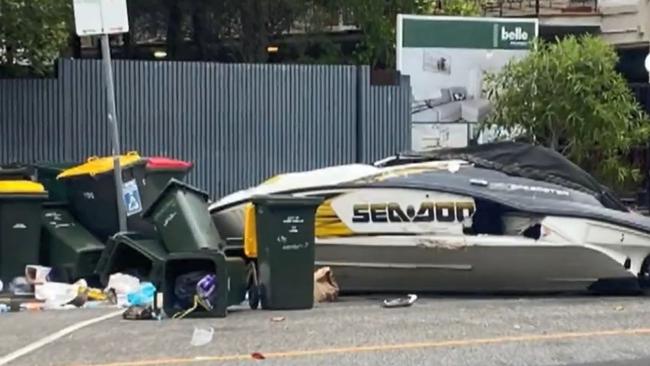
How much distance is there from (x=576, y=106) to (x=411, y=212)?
264 inches

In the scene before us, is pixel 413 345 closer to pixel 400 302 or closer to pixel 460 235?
pixel 400 302

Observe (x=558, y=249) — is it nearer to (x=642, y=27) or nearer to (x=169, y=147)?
(x=169, y=147)

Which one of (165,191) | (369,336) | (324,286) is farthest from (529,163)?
(369,336)

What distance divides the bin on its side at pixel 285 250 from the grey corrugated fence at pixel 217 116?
6.12 meters

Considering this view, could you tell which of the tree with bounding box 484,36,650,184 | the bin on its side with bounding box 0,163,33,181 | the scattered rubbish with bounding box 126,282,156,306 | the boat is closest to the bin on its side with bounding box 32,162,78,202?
the bin on its side with bounding box 0,163,33,181

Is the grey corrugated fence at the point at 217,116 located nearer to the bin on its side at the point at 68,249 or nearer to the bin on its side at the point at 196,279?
the bin on its side at the point at 68,249

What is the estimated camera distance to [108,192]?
41.4 feet

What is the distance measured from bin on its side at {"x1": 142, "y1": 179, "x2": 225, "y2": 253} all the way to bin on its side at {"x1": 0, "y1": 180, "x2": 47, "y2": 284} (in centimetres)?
121

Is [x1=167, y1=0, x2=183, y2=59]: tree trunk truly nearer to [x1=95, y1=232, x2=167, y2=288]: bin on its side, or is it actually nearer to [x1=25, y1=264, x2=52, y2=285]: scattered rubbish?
[x1=95, y1=232, x2=167, y2=288]: bin on its side

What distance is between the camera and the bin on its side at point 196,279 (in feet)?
34.1

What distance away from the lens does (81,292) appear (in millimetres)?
11445

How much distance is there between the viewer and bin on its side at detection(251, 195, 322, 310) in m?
10.8

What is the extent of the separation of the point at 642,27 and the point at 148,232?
1654cm

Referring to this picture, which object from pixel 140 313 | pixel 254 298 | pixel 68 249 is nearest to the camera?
pixel 140 313
